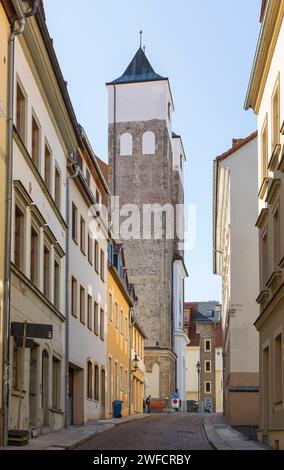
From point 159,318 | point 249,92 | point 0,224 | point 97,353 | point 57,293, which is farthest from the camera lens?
point 159,318

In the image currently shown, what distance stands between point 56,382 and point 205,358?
78.7 m

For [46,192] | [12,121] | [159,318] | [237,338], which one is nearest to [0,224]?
[12,121]

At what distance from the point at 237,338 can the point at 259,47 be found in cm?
1458

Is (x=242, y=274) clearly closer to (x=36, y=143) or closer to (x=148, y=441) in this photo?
(x=36, y=143)

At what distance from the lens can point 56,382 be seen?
2731 cm

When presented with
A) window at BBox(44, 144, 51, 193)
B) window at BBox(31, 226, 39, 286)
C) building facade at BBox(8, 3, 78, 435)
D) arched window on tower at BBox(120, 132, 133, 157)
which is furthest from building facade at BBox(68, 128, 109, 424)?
arched window on tower at BBox(120, 132, 133, 157)

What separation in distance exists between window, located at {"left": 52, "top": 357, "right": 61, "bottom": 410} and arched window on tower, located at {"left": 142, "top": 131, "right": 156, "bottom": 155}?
53.8 m

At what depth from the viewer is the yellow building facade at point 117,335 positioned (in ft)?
137

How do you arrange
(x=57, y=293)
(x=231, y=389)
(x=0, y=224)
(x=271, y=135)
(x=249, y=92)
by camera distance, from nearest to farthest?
(x=0, y=224)
(x=271, y=135)
(x=249, y=92)
(x=57, y=293)
(x=231, y=389)

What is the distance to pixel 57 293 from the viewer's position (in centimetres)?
2744

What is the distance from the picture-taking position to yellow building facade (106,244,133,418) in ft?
137

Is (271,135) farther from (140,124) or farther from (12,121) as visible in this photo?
(140,124)

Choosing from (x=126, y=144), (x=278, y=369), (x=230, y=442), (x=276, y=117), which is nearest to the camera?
(x=278, y=369)

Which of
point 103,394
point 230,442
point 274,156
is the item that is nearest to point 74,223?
point 103,394
